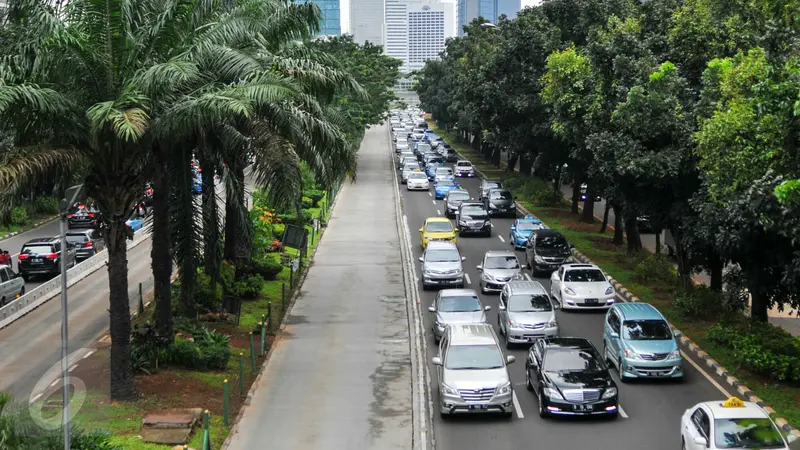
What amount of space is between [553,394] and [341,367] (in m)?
6.13

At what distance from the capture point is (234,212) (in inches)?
1164

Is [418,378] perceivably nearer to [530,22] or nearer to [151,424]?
[151,424]

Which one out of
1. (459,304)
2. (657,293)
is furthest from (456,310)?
(657,293)

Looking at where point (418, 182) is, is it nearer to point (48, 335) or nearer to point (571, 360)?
point (48, 335)

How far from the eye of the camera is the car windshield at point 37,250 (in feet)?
117

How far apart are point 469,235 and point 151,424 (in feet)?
92.6

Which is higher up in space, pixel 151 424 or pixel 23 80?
pixel 23 80

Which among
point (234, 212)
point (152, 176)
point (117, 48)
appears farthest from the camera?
point (234, 212)

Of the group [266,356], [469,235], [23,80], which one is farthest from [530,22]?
[23,80]

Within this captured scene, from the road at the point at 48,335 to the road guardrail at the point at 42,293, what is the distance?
21 cm

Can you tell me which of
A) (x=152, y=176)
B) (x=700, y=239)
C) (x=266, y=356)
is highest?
(x=152, y=176)

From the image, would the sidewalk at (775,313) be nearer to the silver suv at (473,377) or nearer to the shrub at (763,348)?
the shrub at (763,348)

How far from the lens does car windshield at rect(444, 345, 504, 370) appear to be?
19.1 metres

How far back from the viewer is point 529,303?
81.2 ft
